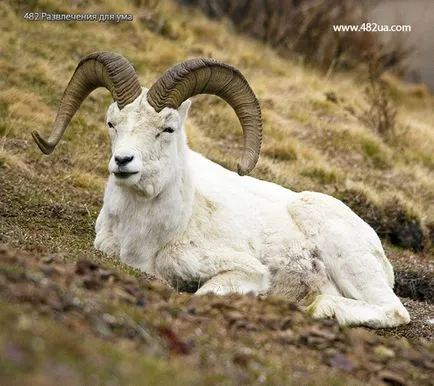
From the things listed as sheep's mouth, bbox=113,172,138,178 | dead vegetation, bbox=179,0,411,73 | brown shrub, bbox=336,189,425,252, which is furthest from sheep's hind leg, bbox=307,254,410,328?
dead vegetation, bbox=179,0,411,73

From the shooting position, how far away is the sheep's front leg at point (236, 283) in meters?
9.94

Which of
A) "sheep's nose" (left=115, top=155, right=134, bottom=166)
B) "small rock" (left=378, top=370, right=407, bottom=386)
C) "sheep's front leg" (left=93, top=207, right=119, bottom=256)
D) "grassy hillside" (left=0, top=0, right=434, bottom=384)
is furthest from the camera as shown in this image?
"sheep's front leg" (left=93, top=207, right=119, bottom=256)

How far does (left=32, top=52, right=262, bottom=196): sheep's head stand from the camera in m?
9.52

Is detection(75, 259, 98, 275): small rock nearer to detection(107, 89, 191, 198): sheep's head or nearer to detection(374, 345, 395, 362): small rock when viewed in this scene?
detection(107, 89, 191, 198): sheep's head

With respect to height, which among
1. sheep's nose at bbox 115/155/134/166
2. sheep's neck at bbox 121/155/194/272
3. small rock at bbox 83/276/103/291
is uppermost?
sheep's nose at bbox 115/155/134/166

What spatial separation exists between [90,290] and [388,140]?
16.1 meters

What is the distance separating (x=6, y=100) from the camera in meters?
16.6

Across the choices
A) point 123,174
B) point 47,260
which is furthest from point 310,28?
point 47,260

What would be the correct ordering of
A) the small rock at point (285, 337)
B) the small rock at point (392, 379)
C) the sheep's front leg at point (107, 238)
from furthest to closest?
the sheep's front leg at point (107, 238), the small rock at point (285, 337), the small rock at point (392, 379)

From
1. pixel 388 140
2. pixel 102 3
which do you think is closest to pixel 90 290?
pixel 388 140

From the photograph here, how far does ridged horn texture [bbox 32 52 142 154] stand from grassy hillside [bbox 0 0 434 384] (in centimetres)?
138

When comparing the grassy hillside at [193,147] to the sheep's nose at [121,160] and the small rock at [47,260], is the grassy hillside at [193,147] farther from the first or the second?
the sheep's nose at [121,160]

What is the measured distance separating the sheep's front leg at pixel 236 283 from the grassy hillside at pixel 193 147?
916 mm

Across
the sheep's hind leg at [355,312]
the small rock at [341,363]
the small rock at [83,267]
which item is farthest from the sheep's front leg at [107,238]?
the small rock at [341,363]
